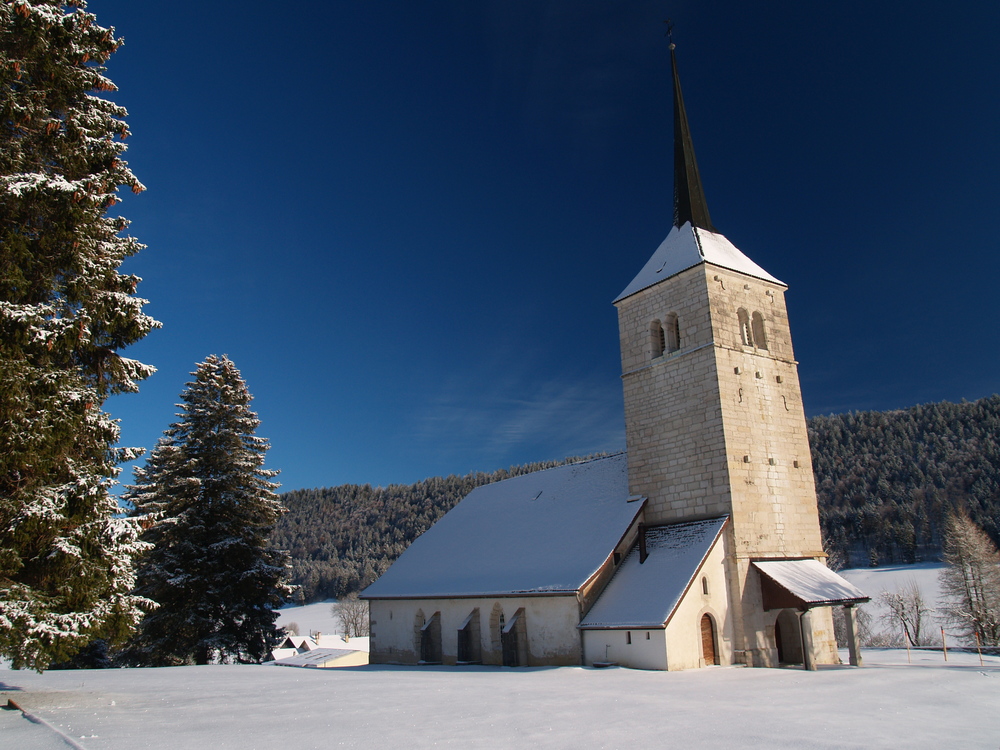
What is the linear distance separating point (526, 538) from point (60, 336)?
65.4 ft

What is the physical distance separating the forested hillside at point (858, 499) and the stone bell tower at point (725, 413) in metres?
61.0

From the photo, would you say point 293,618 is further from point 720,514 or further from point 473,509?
point 720,514

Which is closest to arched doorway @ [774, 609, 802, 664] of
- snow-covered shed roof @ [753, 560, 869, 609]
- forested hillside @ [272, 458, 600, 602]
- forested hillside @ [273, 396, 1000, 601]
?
snow-covered shed roof @ [753, 560, 869, 609]

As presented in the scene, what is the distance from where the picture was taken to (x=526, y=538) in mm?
27016

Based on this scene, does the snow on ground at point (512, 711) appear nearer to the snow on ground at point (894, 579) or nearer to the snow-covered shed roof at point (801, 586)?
the snow-covered shed roof at point (801, 586)

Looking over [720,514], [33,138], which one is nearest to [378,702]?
[33,138]

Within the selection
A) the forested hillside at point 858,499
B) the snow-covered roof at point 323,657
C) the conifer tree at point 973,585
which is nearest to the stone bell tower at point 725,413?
the snow-covered roof at point 323,657

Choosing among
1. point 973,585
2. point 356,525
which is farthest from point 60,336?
point 356,525

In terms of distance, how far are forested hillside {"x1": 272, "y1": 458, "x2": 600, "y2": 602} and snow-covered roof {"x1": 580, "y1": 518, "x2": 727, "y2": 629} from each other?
8460 centimetres

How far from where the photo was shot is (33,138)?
35.3ft

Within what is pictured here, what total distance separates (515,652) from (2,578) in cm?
1626

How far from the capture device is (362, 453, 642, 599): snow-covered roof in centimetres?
2350

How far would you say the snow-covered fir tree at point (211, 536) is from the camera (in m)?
23.8

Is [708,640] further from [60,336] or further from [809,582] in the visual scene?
[60,336]
